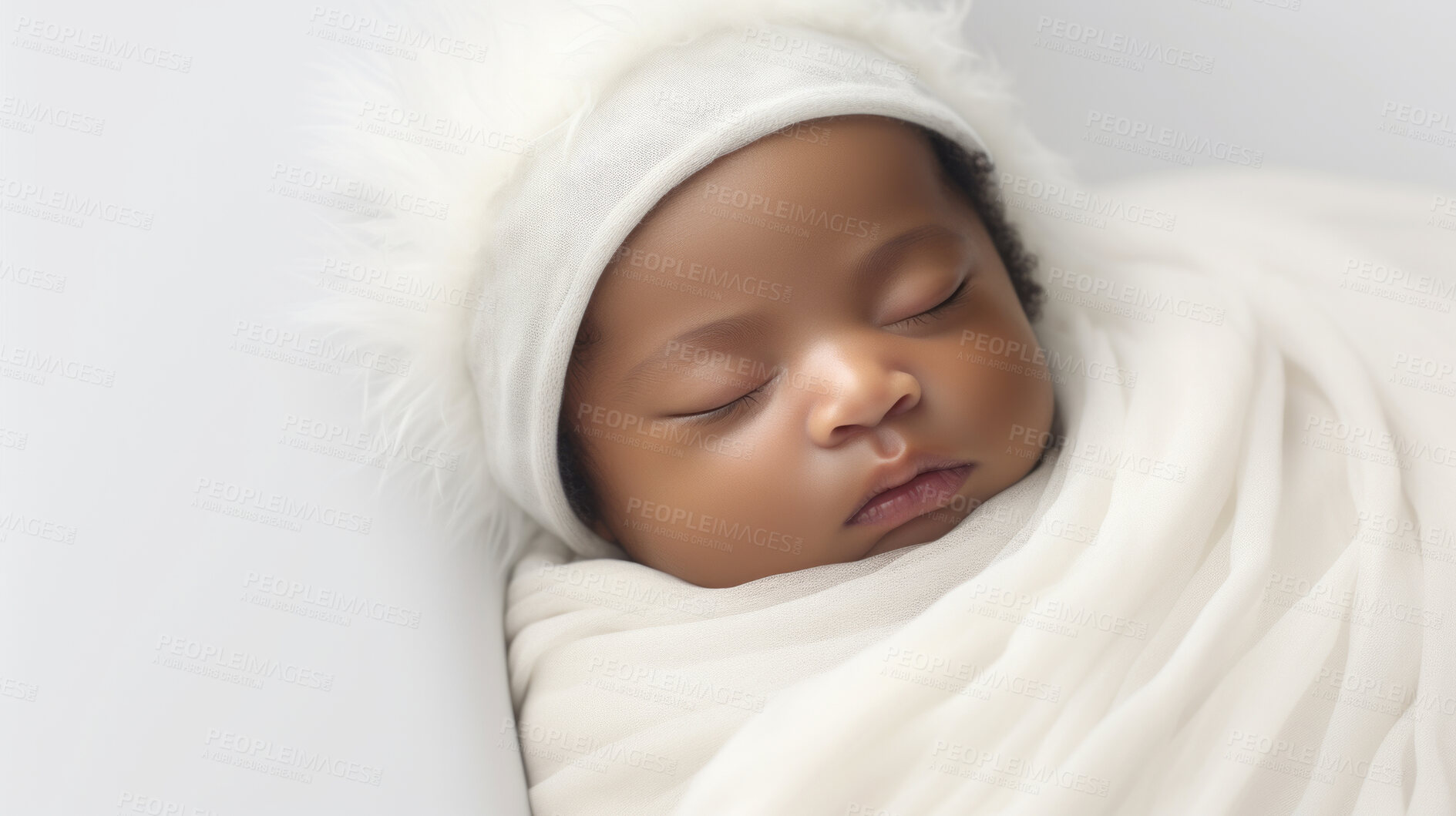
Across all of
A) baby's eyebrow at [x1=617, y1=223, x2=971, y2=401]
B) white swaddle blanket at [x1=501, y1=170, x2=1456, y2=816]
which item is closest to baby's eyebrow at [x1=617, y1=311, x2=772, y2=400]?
baby's eyebrow at [x1=617, y1=223, x2=971, y2=401]

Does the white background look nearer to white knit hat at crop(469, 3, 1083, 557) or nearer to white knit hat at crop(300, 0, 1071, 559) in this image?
white knit hat at crop(300, 0, 1071, 559)

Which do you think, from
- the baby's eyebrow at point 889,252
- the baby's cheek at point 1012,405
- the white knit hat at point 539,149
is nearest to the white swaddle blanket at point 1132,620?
the baby's cheek at point 1012,405

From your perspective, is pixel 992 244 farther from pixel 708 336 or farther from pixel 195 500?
pixel 195 500

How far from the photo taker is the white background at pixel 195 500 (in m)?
1.02

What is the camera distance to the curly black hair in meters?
1.38

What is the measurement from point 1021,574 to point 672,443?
0.42 meters

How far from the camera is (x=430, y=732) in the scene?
44.6 inches

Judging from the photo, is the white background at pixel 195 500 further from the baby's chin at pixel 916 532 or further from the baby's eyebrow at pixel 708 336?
the baby's chin at pixel 916 532

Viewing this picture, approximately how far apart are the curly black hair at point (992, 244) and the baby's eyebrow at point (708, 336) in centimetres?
9

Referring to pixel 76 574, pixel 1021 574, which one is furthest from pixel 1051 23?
pixel 76 574

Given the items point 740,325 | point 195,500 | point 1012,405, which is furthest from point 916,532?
Answer: point 195,500

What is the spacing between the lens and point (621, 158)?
1.27 meters

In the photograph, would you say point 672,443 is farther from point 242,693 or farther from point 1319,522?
point 1319,522

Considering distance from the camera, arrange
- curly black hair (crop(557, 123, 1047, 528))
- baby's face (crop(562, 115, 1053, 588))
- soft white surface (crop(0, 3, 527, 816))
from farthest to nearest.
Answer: curly black hair (crop(557, 123, 1047, 528))
baby's face (crop(562, 115, 1053, 588))
soft white surface (crop(0, 3, 527, 816))
